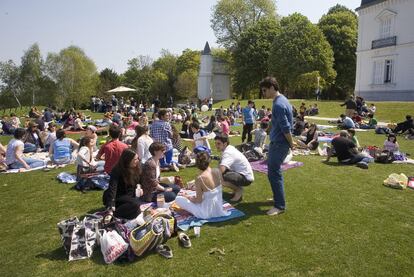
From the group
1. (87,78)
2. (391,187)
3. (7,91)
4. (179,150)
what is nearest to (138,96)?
(87,78)

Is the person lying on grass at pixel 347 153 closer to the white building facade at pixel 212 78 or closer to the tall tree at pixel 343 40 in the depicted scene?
the tall tree at pixel 343 40

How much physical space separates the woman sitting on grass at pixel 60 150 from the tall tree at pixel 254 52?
42.9m

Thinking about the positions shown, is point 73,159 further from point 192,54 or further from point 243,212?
point 192,54

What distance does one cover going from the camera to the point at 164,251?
16.2ft

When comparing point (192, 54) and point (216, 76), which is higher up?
point (192, 54)

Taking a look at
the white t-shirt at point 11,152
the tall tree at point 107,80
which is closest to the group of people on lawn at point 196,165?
the white t-shirt at point 11,152

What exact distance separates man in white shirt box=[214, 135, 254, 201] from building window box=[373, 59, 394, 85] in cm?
3279

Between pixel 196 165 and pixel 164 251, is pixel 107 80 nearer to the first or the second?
pixel 196 165

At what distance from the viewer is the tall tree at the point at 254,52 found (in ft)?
167

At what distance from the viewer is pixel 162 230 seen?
503cm

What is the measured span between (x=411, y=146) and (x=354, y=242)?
38.6 feet

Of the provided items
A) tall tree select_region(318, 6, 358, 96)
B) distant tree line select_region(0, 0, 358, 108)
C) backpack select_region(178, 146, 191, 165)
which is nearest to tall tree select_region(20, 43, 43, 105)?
distant tree line select_region(0, 0, 358, 108)

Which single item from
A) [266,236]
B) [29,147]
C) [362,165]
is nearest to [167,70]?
Answer: [29,147]

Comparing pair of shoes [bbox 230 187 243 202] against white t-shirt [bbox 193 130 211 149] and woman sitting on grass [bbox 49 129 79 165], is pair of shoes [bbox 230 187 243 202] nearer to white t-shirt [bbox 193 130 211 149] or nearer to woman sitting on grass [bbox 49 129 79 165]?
white t-shirt [bbox 193 130 211 149]
